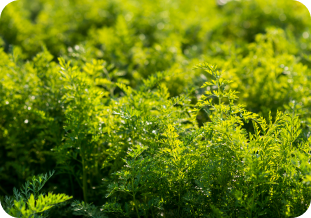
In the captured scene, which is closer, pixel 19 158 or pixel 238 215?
pixel 238 215

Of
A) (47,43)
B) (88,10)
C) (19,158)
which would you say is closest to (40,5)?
(88,10)

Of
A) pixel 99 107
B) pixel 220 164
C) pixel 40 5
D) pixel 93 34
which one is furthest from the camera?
pixel 40 5

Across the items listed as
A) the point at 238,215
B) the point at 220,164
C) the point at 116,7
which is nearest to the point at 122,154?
the point at 220,164

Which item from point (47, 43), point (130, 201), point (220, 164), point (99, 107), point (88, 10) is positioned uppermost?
point (88, 10)

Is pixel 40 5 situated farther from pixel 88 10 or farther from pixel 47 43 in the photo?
pixel 47 43

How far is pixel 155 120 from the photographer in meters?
1.80

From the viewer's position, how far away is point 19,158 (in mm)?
2330

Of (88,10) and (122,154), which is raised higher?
(88,10)

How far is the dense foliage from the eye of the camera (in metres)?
1.57

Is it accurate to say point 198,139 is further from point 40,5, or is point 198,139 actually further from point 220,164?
point 40,5

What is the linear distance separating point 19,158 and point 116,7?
2838 mm

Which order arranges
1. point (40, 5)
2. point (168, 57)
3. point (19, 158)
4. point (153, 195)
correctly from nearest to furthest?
point (153, 195)
point (19, 158)
point (168, 57)
point (40, 5)

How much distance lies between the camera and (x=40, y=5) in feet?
20.0

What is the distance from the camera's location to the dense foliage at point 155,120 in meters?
1.57
